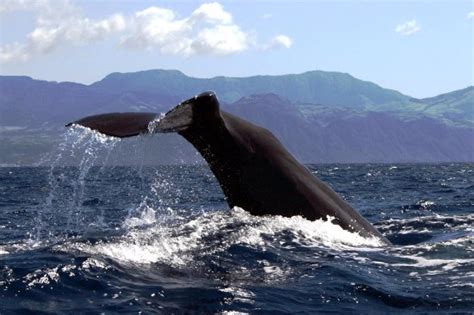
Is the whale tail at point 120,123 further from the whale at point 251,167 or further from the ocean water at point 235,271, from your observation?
the whale at point 251,167

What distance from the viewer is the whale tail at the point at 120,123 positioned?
636 centimetres

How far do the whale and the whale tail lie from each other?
0.44 metres

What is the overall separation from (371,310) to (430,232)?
226 inches

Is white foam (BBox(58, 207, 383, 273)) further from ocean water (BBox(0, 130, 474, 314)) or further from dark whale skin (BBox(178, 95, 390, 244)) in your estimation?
dark whale skin (BBox(178, 95, 390, 244))

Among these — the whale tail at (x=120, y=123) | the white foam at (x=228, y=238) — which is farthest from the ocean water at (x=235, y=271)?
the whale tail at (x=120, y=123)

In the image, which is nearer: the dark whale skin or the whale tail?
the whale tail

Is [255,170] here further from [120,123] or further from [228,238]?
[120,123]

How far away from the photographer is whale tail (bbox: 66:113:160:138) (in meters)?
6.36

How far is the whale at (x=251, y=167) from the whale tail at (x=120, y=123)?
44cm

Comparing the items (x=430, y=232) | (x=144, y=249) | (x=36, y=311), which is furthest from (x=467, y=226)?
(x=36, y=311)

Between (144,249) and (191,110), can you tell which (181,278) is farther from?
(191,110)

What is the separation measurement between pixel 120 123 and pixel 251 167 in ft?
5.71

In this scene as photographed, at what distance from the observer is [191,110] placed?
7.02m


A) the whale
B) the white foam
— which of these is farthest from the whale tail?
the white foam
